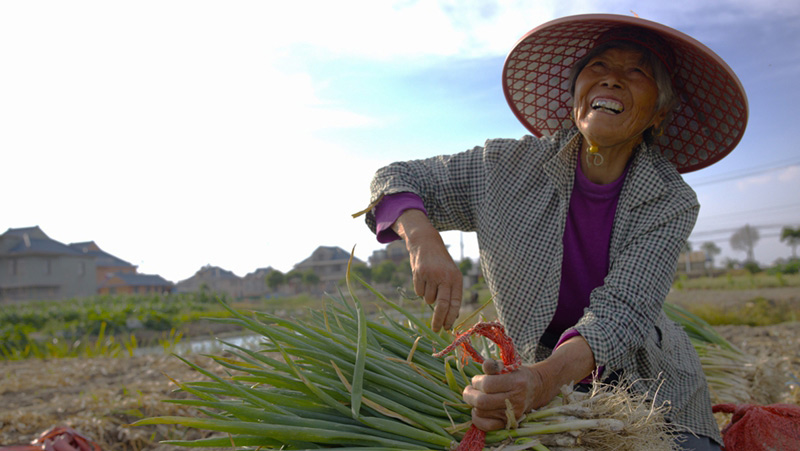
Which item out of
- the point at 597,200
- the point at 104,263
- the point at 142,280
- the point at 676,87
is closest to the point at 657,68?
the point at 676,87

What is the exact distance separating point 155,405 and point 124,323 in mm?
9209

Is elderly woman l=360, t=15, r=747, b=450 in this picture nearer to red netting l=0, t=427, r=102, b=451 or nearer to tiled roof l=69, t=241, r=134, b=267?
red netting l=0, t=427, r=102, b=451

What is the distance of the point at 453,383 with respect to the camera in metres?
1.15

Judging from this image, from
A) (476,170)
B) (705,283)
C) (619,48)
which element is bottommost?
(705,283)

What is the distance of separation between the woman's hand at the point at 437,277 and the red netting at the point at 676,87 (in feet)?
2.66

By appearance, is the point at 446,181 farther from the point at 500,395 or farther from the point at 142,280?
the point at 142,280

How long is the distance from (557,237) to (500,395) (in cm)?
79

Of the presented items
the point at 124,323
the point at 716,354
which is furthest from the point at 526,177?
the point at 124,323

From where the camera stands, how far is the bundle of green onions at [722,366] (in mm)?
2254

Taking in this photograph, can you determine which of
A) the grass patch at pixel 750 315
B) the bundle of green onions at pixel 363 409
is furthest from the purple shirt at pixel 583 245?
the grass patch at pixel 750 315

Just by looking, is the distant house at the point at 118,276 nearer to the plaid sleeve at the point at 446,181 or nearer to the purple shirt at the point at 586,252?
the plaid sleeve at the point at 446,181

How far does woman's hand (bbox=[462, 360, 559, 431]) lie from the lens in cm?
97

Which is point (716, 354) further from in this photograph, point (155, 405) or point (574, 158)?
point (155, 405)

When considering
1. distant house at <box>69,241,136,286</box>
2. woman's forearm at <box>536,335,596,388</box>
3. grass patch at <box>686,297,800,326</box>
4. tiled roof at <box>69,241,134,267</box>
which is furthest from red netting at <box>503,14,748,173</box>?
tiled roof at <box>69,241,134,267</box>
